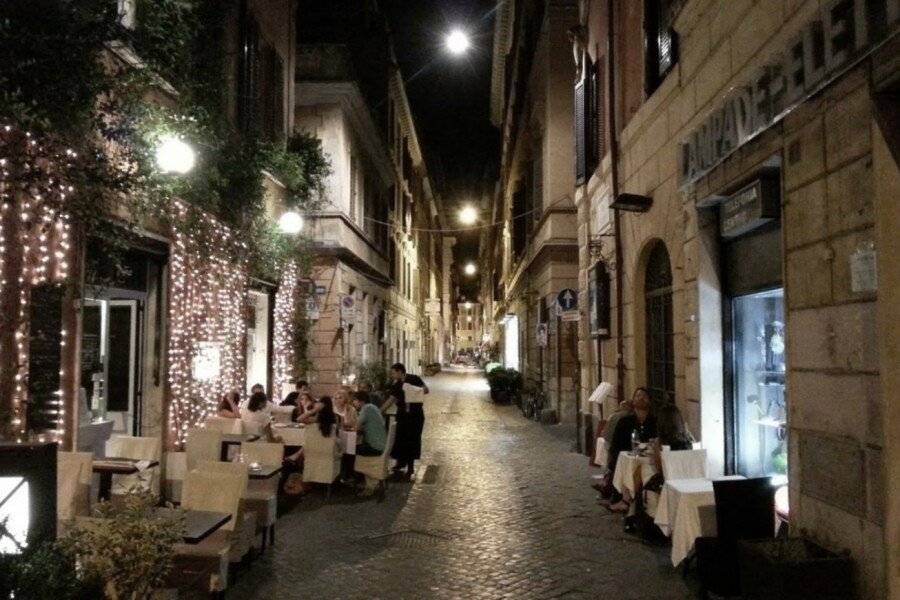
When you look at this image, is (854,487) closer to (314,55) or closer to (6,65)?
(6,65)

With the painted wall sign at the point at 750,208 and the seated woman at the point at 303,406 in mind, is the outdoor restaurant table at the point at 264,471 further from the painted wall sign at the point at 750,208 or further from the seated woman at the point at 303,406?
the painted wall sign at the point at 750,208

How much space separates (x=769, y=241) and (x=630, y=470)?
9.38 ft

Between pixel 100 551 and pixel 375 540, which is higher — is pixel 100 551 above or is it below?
above

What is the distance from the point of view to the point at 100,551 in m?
3.95

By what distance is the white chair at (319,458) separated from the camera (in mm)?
9391

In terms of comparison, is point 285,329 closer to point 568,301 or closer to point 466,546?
point 568,301

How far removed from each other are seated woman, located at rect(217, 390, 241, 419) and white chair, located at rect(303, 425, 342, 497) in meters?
2.18

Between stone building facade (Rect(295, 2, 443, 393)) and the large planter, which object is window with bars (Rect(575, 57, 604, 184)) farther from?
the large planter

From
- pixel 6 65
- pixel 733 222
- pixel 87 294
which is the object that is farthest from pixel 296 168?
pixel 733 222

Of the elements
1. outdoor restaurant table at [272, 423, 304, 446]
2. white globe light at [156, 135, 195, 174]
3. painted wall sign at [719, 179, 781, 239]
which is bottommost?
outdoor restaurant table at [272, 423, 304, 446]

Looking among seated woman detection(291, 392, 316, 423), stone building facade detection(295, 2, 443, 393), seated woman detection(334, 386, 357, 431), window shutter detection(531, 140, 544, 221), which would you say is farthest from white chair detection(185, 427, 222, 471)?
window shutter detection(531, 140, 544, 221)

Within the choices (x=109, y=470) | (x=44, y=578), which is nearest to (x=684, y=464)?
(x=109, y=470)

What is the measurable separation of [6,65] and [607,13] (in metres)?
9.41

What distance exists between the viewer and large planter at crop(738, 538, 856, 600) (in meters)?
4.54
